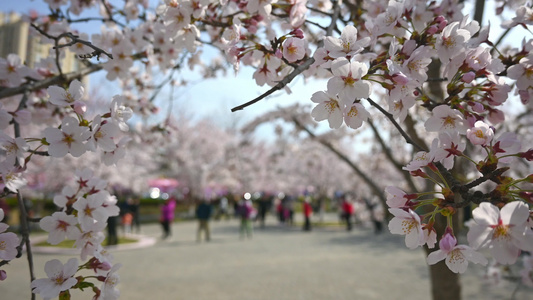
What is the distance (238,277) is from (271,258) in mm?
2343

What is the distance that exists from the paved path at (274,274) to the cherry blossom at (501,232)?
5.70 metres

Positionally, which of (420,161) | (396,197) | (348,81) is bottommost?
(396,197)

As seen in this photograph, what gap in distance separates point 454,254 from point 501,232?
9.3 inches

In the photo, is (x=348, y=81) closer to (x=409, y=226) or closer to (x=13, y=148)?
(x=409, y=226)

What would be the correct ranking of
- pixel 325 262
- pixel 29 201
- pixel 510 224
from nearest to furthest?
pixel 510 224 < pixel 325 262 < pixel 29 201

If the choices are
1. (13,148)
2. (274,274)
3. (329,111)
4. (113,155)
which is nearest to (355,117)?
(329,111)

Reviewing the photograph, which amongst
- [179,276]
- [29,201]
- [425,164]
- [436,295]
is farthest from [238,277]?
[29,201]

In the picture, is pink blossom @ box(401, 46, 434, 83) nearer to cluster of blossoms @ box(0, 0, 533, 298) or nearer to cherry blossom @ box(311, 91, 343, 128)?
cluster of blossoms @ box(0, 0, 533, 298)

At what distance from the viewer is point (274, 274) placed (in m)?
8.01

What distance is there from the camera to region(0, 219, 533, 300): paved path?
6.48 m

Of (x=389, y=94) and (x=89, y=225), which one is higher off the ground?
(x=389, y=94)

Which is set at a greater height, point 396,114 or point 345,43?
point 345,43

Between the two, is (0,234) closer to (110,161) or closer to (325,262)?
(110,161)

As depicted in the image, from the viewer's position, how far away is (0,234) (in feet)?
4.37
